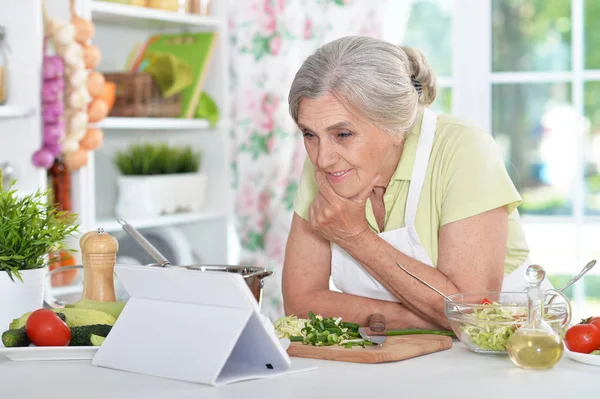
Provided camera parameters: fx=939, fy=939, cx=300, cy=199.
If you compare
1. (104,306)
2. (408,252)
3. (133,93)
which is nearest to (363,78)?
(408,252)

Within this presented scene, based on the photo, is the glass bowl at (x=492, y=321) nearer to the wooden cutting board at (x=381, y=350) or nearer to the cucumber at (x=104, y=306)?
the wooden cutting board at (x=381, y=350)

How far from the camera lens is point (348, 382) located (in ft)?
4.45

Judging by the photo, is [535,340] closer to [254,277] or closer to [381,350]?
[381,350]

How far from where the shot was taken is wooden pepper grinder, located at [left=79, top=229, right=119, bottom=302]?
171cm

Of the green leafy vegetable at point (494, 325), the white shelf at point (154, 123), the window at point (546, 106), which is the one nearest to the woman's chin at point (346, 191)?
the green leafy vegetable at point (494, 325)

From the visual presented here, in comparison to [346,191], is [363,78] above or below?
above

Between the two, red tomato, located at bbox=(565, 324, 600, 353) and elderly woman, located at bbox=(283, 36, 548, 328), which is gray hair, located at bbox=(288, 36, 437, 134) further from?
red tomato, located at bbox=(565, 324, 600, 353)

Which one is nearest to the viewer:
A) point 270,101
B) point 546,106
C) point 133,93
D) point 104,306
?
point 104,306

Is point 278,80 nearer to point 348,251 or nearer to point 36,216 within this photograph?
point 348,251

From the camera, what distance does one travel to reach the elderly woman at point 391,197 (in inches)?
77.2

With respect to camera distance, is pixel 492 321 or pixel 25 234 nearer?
pixel 492 321

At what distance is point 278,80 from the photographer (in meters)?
3.44

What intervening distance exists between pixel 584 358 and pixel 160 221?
2.11 meters

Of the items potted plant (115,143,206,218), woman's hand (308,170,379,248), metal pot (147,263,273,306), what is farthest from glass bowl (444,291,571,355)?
potted plant (115,143,206,218)
